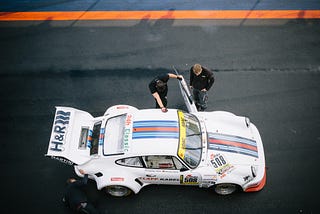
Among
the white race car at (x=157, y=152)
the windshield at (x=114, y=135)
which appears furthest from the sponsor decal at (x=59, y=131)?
the windshield at (x=114, y=135)

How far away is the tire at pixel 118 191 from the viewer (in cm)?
627

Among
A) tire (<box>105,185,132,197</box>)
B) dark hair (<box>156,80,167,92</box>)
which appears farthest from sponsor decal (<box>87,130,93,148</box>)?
dark hair (<box>156,80,167,92</box>)

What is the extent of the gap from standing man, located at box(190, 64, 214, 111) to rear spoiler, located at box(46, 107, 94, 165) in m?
2.74

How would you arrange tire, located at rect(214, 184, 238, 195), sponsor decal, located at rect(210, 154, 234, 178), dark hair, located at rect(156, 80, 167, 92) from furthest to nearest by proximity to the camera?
1. dark hair, located at rect(156, 80, 167, 92)
2. tire, located at rect(214, 184, 238, 195)
3. sponsor decal, located at rect(210, 154, 234, 178)

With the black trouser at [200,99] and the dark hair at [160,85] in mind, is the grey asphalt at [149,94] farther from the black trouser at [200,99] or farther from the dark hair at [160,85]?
the dark hair at [160,85]

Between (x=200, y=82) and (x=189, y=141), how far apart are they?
6.33ft

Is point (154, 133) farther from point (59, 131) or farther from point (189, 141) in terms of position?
point (59, 131)

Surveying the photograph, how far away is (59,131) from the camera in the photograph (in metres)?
6.32

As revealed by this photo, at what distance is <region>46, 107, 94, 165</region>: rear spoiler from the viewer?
605 centimetres

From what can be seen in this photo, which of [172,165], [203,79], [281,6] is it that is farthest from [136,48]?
[281,6]

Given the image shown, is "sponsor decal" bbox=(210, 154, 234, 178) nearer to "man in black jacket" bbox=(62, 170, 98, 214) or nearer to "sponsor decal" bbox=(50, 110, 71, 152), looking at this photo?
"man in black jacket" bbox=(62, 170, 98, 214)

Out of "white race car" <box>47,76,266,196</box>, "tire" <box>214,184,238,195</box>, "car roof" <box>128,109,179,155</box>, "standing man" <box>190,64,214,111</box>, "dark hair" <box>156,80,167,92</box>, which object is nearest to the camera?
"car roof" <box>128,109,179,155</box>

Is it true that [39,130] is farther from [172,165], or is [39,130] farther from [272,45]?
[272,45]

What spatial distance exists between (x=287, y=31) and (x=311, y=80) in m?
2.20
